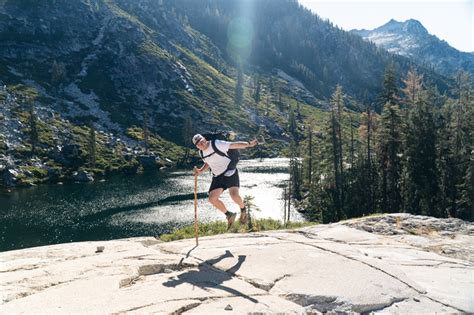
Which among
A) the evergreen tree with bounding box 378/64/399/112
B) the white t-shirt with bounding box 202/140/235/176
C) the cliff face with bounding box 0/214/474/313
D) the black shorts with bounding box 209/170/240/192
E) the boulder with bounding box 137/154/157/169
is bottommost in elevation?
the cliff face with bounding box 0/214/474/313

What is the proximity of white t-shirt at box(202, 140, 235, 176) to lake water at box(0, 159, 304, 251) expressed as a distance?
144 ft

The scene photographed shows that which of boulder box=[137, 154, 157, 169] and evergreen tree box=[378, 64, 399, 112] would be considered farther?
boulder box=[137, 154, 157, 169]

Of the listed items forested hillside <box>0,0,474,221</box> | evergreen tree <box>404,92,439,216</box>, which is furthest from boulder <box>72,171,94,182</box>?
evergreen tree <box>404,92,439,216</box>

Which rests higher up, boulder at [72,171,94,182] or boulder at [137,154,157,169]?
boulder at [137,154,157,169]

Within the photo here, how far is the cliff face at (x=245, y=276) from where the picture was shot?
673 cm

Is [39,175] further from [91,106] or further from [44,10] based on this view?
[44,10]

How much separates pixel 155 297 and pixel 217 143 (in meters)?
5.72

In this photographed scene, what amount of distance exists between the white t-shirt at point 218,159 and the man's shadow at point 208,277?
354 centimetres

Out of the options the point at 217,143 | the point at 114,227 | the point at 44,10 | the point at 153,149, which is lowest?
the point at 114,227

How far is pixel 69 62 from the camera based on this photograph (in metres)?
182

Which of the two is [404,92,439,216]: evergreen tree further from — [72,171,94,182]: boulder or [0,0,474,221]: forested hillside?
[72,171,94,182]: boulder

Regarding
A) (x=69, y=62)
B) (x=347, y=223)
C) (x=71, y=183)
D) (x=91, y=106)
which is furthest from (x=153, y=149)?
(x=347, y=223)

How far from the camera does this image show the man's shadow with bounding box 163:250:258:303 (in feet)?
24.4

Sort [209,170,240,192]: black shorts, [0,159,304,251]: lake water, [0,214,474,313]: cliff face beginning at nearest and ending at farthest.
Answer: [0,214,474,313]: cliff face → [209,170,240,192]: black shorts → [0,159,304,251]: lake water
